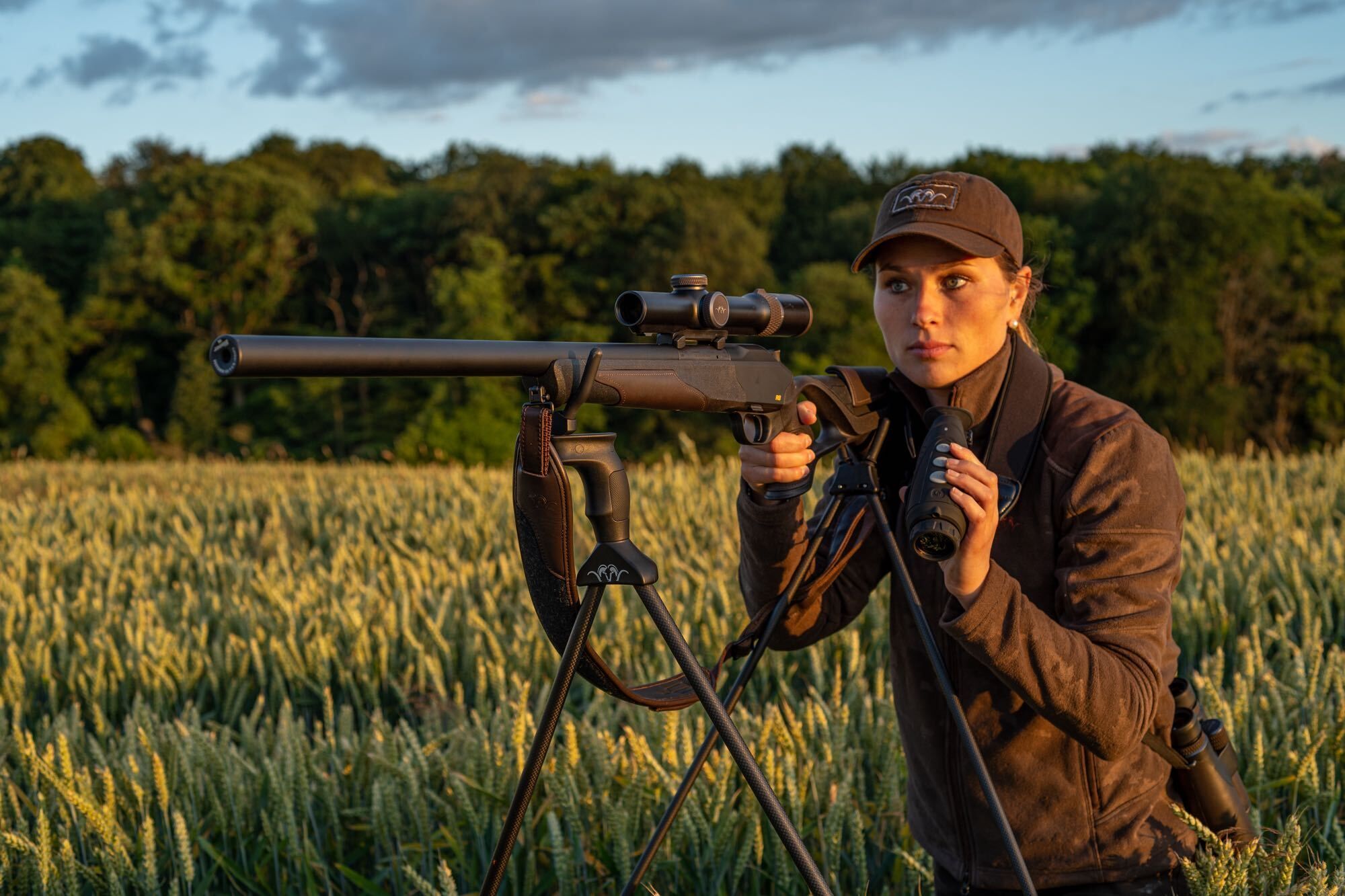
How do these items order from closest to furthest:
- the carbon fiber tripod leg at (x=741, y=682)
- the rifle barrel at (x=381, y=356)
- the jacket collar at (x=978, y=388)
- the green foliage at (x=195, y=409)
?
the rifle barrel at (x=381, y=356)
the carbon fiber tripod leg at (x=741, y=682)
the jacket collar at (x=978, y=388)
the green foliage at (x=195, y=409)

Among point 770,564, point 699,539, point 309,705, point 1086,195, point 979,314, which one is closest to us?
point 979,314

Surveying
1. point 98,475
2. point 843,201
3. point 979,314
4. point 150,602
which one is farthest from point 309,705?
point 843,201

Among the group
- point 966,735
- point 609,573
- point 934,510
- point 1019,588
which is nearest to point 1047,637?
point 1019,588

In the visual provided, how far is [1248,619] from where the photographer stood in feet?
19.7

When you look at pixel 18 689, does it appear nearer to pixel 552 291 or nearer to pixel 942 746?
pixel 942 746

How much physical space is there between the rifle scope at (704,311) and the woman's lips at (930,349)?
35 cm

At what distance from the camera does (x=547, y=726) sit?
83.2 inches

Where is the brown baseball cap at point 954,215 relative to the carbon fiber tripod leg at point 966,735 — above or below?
above

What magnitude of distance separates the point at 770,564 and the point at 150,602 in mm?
4392

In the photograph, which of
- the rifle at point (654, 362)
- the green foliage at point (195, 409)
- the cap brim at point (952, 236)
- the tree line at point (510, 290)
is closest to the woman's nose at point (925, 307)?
the cap brim at point (952, 236)

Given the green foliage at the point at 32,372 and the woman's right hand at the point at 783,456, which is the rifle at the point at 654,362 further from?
the green foliage at the point at 32,372

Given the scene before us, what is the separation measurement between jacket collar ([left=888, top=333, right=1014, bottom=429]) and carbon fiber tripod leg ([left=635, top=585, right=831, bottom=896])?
955 millimetres

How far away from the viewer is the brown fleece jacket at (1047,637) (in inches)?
92.4

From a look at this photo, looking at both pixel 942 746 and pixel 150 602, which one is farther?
pixel 150 602
